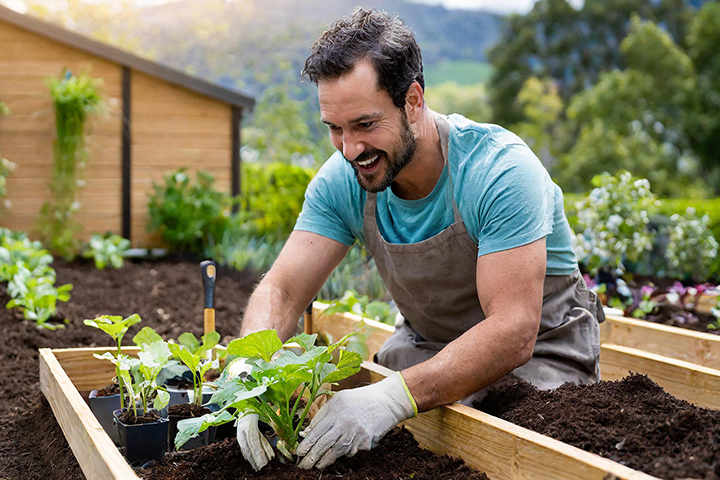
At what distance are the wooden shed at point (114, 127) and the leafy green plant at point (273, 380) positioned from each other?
19.3 feet

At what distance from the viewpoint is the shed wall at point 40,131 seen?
686cm

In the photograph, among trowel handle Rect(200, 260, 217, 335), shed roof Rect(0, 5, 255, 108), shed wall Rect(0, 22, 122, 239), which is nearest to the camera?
trowel handle Rect(200, 260, 217, 335)

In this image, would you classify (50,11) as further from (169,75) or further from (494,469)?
(494,469)

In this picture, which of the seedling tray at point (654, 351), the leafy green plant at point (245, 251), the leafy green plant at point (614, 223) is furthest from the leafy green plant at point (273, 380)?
the leafy green plant at point (245, 251)

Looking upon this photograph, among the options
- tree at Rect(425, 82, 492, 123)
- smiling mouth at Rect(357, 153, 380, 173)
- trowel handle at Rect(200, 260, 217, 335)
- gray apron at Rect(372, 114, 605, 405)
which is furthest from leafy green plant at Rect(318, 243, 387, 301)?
tree at Rect(425, 82, 492, 123)

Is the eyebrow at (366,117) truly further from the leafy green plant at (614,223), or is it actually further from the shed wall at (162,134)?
the shed wall at (162,134)

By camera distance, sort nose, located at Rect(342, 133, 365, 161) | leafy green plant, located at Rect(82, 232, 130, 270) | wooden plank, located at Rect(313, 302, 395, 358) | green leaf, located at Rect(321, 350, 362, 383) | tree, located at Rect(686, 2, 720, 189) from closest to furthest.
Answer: green leaf, located at Rect(321, 350, 362, 383) < nose, located at Rect(342, 133, 365, 161) < wooden plank, located at Rect(313, 302, 395, 358) < leafy green plant, located at Rect(82, 232, 130, 270) < tree, located at Rect(686, 2, 720, 189)

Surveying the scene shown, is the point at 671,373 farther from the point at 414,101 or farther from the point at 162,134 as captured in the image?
the point at 162,134

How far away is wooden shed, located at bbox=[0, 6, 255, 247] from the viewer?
6.86 metres

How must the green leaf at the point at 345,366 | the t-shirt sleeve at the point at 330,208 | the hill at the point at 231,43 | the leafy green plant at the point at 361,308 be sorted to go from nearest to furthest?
1. the green leaf at the point at 345,366
2. the t-shirt sleeve at the point at 330,208
3. the leafy green plant at the point at 361,308
4. the hill at the point at 231,43

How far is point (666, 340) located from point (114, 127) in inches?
241

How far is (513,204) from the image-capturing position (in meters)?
1.90

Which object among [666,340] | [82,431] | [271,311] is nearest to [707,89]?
[666,340]

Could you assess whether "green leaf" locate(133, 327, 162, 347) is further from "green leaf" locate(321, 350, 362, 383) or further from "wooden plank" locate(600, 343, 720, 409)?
"wooden plank" locate(600, 343, 720, 409)
